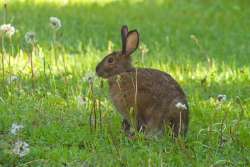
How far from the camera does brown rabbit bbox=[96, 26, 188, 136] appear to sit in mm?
7090

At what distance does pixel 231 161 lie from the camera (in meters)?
6.57

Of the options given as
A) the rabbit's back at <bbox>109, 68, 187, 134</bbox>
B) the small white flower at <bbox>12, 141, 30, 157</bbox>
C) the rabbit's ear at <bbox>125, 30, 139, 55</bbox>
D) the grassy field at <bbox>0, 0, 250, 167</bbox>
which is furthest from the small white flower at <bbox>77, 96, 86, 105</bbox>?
the small white flower at <bbox>12, 141, 30, 157</bbox>

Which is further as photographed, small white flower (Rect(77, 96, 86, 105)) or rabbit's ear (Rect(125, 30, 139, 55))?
rabbit's ear (Rect(125, 30, 139, 55))

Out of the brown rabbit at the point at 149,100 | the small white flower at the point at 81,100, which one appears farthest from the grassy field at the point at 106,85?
the brown rabbit at the point at 149,100

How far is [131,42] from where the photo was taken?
766cm

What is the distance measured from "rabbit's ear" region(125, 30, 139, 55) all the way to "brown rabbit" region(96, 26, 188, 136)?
9.8 inches

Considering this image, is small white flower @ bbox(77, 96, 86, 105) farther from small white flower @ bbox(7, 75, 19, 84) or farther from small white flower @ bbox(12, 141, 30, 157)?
small white flower @ bbox(12, 141, 30, 157)

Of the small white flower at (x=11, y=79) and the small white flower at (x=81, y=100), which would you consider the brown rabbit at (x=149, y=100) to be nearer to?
the small white flower at (x=81, y=100)

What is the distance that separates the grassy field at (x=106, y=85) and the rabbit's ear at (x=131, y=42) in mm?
405

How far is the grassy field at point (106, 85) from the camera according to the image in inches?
259

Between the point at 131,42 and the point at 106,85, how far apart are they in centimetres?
167

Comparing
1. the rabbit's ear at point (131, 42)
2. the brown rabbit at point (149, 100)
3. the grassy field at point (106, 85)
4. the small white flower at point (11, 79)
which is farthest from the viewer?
the small white flower at point (11, 79)

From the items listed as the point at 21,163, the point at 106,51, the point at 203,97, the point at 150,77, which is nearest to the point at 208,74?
the point at 203,97

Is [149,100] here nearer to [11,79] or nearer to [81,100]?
[81,100]
